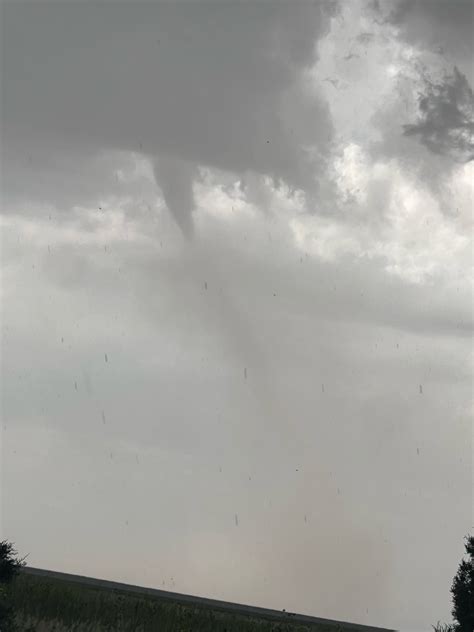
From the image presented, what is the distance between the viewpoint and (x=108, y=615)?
3947 centimetres

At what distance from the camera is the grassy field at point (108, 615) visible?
124 feet

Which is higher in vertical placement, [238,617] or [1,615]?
[238,617]

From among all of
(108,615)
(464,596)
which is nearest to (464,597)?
(464,596)

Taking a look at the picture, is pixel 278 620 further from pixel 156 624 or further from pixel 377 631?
pixel 156 624

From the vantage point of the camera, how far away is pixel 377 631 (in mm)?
49375

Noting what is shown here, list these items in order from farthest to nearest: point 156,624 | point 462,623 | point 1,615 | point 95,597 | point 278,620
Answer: point 278,620, point 95,597, point 156,624, point 462,623, point 1,615

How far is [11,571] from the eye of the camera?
3300cm

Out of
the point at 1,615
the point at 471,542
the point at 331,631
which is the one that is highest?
the point at 471,542

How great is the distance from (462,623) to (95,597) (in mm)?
19418

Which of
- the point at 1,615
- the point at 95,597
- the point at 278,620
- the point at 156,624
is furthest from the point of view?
the point at 278,620

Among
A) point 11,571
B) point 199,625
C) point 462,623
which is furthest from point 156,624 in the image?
point 462,623

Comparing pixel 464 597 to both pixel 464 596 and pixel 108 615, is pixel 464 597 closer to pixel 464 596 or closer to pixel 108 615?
pixel 464 596

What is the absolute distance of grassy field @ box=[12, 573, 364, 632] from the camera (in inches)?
1492

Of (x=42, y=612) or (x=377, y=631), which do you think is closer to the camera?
(x=42, y=612)
